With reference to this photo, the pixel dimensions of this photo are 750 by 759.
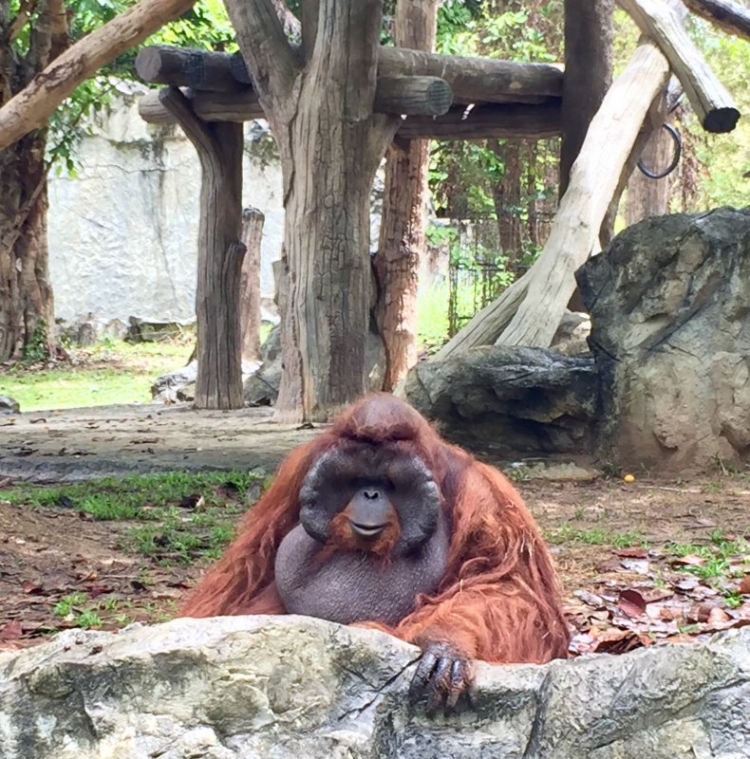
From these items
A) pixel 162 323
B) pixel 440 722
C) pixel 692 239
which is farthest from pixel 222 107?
pixel 162 323

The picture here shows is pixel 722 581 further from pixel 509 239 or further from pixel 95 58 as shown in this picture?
pixel 509 239

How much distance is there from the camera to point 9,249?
46.0 ft

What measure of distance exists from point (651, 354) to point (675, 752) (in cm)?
468

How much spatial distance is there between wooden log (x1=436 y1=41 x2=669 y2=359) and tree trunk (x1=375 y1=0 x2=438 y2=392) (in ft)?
6.13

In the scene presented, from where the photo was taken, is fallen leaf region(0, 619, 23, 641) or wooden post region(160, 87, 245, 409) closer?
fallen leaf region(0, 619, 23, 641)

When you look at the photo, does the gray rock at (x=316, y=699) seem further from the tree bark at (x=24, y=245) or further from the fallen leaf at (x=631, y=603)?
the tree bark at (x=24, y=245)

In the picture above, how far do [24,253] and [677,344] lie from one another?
9.88 m

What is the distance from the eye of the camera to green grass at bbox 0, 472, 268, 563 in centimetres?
463

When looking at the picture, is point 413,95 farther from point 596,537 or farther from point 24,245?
point 24,245

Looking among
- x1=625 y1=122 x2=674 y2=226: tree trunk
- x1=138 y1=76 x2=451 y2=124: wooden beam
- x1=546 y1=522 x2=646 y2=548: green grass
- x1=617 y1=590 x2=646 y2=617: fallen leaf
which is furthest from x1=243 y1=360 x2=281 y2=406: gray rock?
x1=617 y1=590 x2=646 y2=617: fallen leaf

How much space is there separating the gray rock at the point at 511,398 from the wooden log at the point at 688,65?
198 centimetres

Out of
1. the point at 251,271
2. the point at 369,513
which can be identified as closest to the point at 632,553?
the point at 369,513

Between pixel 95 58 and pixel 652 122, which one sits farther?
pixel 652 122

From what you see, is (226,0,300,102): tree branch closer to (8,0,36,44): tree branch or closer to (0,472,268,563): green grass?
(0,472,268,563): green grass
